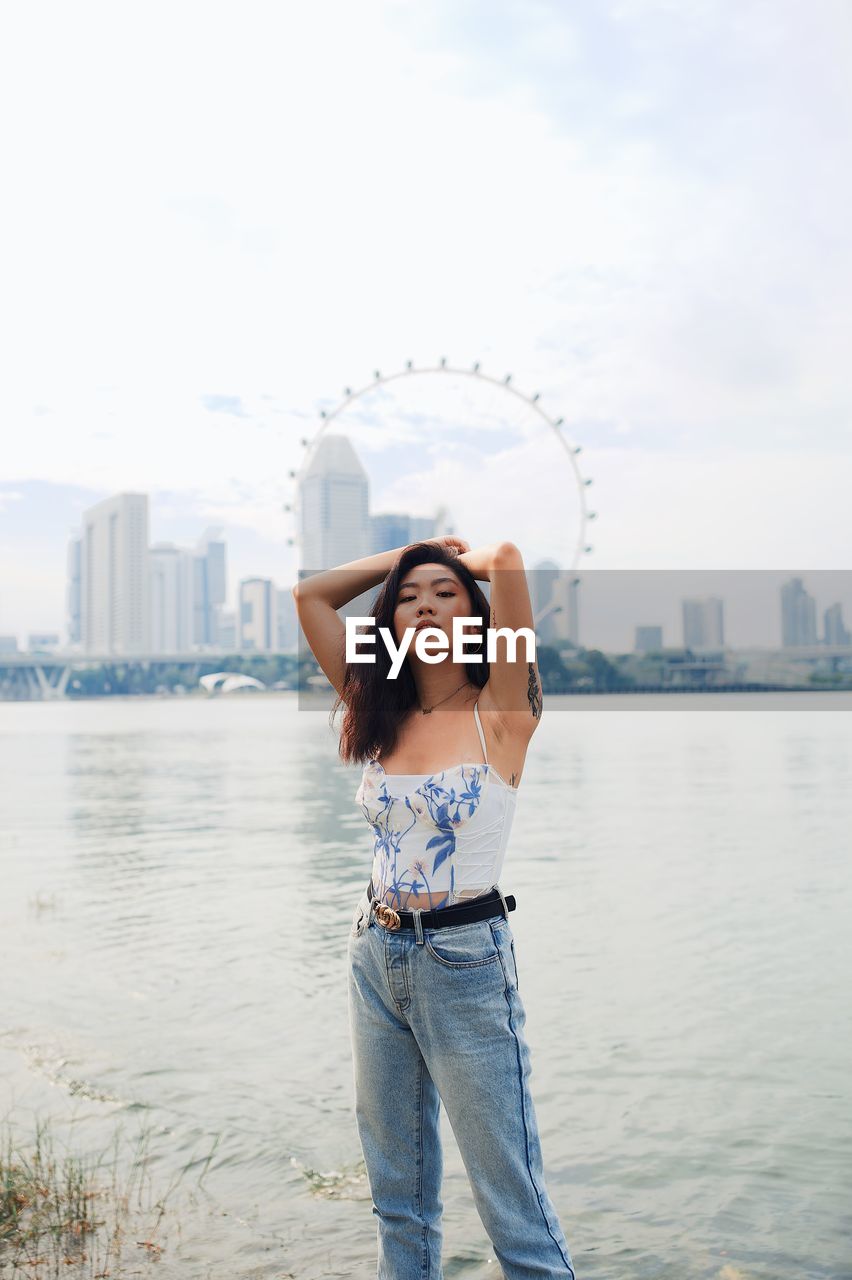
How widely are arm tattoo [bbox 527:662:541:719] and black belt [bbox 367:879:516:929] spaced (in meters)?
0.51

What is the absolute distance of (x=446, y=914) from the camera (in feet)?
9.53

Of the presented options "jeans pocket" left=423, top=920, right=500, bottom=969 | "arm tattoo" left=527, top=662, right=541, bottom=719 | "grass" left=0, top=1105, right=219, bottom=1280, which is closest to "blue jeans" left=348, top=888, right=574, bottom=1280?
"jeans pocket" left=423, top=920, right=500, bottom=969

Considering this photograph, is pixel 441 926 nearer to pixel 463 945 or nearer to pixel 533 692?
pixel 463 945

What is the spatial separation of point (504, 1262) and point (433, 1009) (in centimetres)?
63

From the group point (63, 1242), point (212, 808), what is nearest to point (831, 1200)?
point (63, 1242)

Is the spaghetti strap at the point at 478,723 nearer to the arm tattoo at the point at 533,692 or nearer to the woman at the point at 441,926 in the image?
the woman at the point at 441,926

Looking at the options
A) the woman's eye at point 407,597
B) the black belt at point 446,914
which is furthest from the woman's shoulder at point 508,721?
the black belt at point 446,914

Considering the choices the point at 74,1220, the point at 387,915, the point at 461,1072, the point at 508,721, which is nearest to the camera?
the point at 461,1072

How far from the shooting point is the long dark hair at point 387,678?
3201 millimetres

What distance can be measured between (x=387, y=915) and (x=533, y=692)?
71 cm

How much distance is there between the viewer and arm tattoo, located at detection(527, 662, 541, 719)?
316 cm

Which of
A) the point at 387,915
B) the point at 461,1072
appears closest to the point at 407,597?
the point at 387,915

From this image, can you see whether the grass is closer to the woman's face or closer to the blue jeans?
the blue jeans

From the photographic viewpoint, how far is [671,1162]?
20.2 feet
